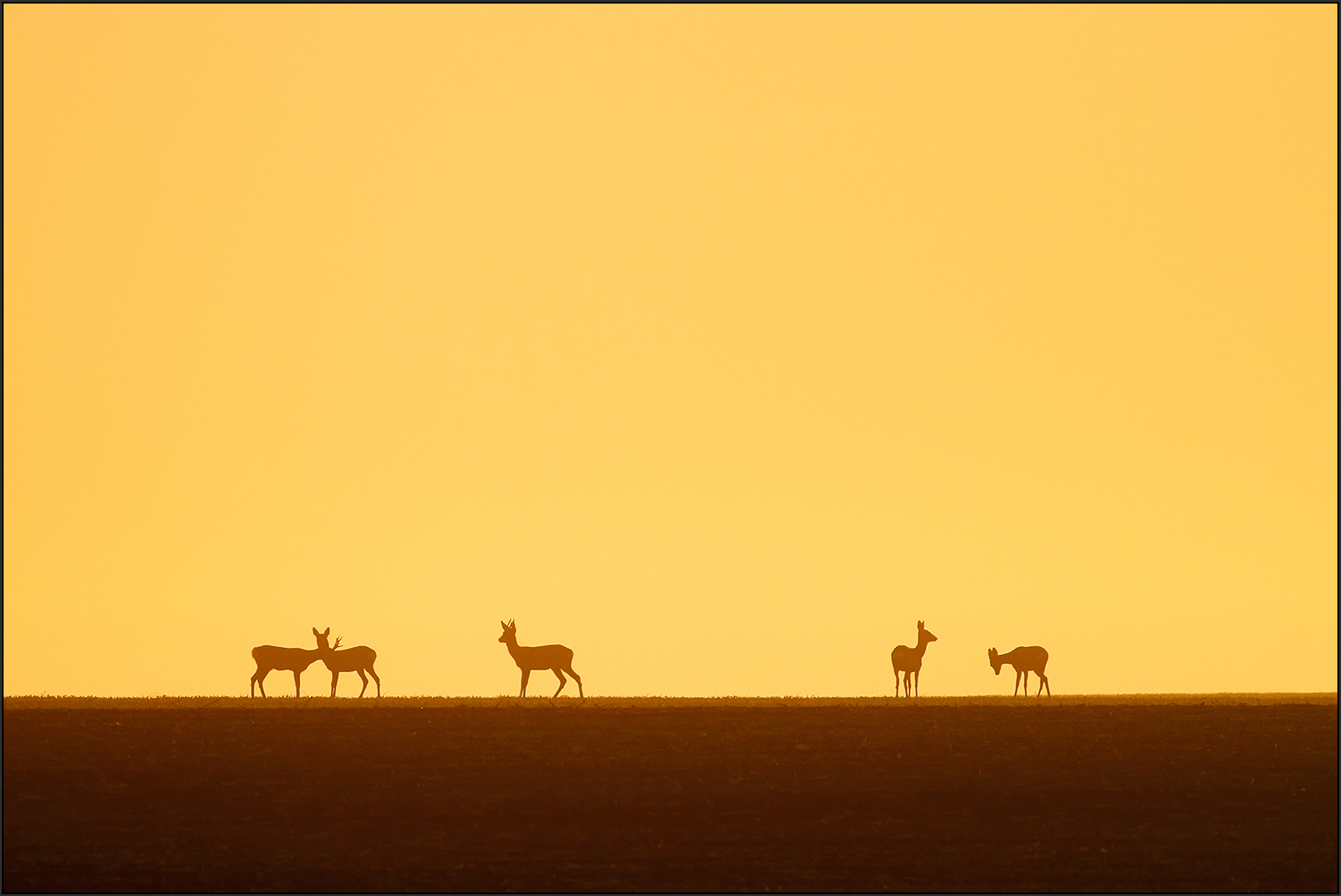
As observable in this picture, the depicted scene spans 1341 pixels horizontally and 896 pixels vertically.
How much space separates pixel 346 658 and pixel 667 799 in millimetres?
22644

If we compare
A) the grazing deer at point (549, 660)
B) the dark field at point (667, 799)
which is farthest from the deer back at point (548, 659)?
the dark field at point (667, 799)

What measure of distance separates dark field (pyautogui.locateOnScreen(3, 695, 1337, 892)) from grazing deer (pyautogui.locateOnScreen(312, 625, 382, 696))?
30.0 ft

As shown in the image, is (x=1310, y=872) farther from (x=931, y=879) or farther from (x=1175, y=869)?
(x=931, y=879)

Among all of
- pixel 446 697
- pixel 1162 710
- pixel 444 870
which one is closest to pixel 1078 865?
pixel 444 870

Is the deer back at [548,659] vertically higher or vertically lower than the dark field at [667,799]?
higher

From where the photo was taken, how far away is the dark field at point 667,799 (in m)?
28.6

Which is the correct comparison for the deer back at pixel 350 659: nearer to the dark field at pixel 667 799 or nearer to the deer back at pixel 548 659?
the deer back at pixel 548 659

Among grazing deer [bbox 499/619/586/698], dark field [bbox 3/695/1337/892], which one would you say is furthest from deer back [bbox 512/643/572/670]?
dark field [bbox 3/695/1337/892]

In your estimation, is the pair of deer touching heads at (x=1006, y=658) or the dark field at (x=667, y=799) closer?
the dark field at (x=667, y=799)

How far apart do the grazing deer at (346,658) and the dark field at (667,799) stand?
30.0 feet

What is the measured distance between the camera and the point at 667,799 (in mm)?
33688

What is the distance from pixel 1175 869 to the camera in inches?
1134

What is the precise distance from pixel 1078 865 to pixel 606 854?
6747mm

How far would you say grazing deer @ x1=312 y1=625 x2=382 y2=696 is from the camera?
5447 centimetres
